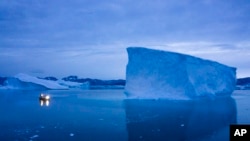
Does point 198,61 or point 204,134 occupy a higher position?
point 198,61

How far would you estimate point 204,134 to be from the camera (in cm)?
1347

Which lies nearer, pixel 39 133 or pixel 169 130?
pixel 39 133

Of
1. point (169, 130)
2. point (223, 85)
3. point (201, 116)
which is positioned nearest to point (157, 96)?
point (223, 85)

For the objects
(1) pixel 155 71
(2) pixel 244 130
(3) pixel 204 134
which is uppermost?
(1) pixel 155 71

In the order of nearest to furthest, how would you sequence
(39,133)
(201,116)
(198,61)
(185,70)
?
1. (39,133)
2. (201,116)
3. (185,70)
4. (198,61)

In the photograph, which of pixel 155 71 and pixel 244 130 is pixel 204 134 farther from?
pixel 155 71

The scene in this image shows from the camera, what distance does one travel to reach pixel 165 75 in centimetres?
3175

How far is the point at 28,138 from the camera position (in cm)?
1175

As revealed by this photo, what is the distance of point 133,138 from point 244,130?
28.6ft

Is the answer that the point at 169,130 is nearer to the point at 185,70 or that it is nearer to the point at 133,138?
the point at 133,138

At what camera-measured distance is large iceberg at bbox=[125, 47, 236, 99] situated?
31562 mm

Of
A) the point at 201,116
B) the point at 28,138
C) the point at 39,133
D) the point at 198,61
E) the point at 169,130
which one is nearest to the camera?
the point at 28,138

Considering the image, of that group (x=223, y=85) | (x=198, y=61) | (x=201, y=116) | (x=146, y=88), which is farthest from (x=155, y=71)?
(x=201, y=116)

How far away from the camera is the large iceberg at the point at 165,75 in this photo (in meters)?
31.6
